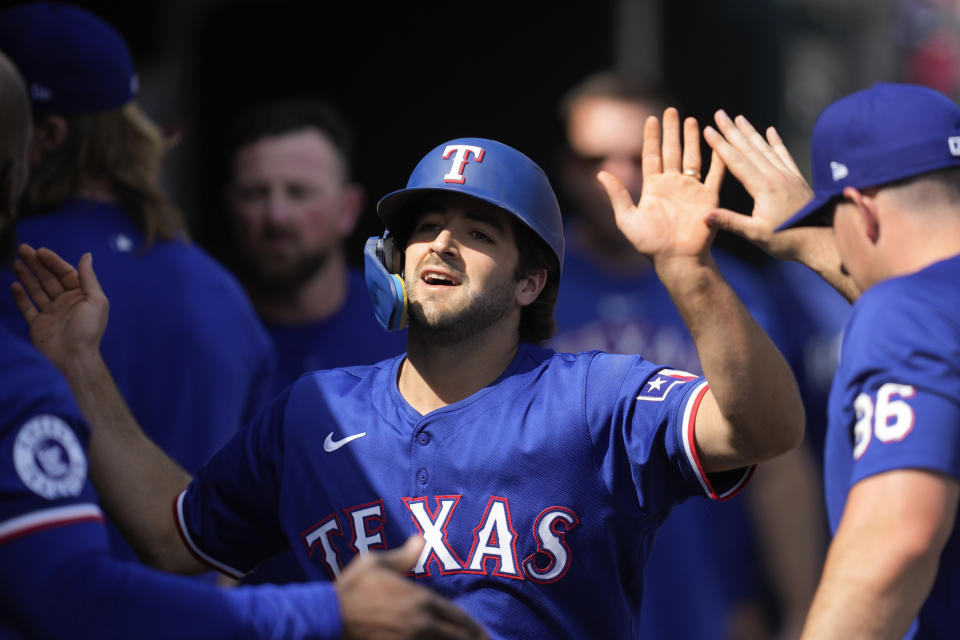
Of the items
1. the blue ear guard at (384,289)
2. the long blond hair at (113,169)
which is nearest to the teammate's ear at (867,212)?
the blue ear guard at (384,289)

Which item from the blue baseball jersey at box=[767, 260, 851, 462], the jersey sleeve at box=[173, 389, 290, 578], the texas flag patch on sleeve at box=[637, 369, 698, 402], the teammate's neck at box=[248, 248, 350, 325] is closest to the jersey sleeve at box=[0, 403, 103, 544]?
the jersey sleeve at box=[173, 389, 290, 578]

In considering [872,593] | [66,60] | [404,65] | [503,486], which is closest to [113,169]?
[66,60]

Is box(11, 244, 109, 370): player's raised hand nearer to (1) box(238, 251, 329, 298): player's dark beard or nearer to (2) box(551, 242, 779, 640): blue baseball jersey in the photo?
(1) box(238, 251, 329, 298): player's dark beard

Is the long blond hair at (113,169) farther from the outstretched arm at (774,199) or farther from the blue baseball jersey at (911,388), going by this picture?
the blue baseball jersey at (911,388)

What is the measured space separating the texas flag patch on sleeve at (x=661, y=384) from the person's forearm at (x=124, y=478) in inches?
47.2

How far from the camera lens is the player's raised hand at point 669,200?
2.99m

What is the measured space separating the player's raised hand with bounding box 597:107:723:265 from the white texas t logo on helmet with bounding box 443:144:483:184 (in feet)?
1.07

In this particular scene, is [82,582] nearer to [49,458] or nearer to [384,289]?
[49,458]

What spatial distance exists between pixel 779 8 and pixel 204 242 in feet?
14.8

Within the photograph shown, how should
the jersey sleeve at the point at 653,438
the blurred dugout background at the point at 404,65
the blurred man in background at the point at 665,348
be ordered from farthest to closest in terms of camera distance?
1. the blurred dugout background at the point at 404,65
2. the blurred man in background at the point at 665,348
3. the jersey sleeve at the point at 653,438

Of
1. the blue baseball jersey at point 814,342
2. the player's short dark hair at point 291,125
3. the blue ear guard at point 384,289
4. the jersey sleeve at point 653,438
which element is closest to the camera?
the jersey sleeve at point 653,438

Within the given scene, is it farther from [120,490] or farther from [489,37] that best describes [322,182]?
[489,37]

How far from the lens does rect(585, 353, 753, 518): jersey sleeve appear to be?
2.95 meters

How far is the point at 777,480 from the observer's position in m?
5.65
